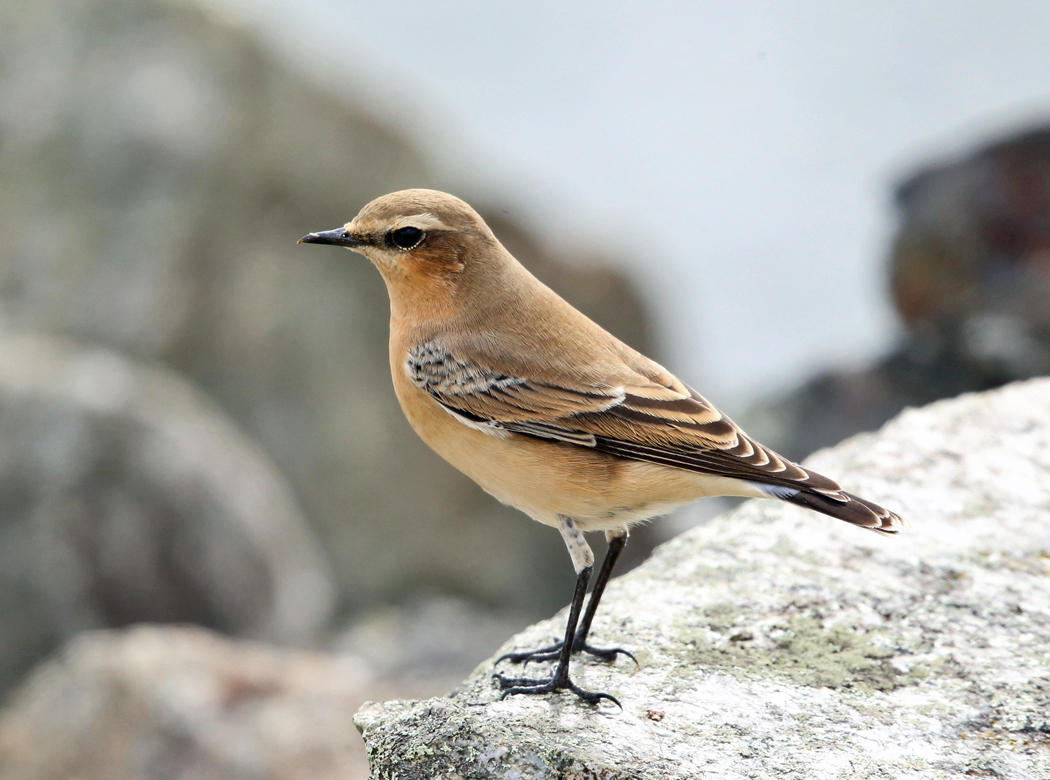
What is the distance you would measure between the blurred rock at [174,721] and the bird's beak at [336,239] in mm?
3501

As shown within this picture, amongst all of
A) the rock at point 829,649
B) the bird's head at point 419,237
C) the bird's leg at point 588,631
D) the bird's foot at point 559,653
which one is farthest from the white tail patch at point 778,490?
the bird's head at point 419,237

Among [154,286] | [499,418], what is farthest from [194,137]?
[499,418]

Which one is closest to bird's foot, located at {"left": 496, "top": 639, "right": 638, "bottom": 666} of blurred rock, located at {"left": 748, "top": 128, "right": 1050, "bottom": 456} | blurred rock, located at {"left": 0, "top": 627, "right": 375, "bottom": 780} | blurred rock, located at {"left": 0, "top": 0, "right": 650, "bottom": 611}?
blurred rock, located at {"left": 0, "top": 627, "right": 375, "bottom": 780}

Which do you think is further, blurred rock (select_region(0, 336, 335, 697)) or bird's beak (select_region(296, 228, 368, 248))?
blurred rock (select_region(0, 336, 335, 697))

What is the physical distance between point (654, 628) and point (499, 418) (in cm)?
106

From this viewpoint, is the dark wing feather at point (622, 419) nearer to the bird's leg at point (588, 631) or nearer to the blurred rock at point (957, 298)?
the bird's leg at point (588, 631)

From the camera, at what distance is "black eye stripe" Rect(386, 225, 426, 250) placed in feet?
17.6

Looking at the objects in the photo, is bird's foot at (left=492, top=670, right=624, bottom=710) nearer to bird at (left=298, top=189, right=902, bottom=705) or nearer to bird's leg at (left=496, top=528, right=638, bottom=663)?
bird at (left=298, top=189, right=902, bottom=705)

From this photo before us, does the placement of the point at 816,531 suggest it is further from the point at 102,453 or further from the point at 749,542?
the point at 102,453

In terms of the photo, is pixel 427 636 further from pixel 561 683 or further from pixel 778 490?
pixel 778 490

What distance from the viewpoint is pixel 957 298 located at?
1098cm

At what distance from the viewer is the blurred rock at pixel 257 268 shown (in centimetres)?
1251

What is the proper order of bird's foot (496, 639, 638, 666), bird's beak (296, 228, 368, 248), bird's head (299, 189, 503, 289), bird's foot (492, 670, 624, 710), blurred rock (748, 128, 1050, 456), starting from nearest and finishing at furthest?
bird's foot (492, 670, 624, 710) < bird's foot (496, 639, 638, 666) < bird's beak (296, 228, 368, 248) < bird's head (299, 189, 503, 289) < blurred rock (748, 128, 1050, 456)

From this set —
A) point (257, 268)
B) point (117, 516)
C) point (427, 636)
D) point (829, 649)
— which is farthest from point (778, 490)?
point (257, 268)
